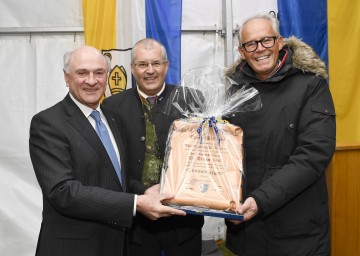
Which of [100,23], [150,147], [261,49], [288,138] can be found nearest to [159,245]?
[150,147]

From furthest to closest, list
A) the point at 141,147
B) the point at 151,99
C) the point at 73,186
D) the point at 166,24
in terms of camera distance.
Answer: the point at 166,24 < the point at 151,99 < the point at 141,147 < the point at 73,186

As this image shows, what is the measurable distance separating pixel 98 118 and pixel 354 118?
320 cm

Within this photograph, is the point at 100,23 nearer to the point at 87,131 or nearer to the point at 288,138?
the point at 87,131

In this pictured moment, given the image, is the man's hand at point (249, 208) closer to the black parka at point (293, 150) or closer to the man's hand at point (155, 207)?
the black parka at point (293, 150)

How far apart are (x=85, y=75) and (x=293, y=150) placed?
1.10 metres

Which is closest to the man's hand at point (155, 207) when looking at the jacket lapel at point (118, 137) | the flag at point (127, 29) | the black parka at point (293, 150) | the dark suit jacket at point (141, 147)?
the jacket lapel at point (118, 137)

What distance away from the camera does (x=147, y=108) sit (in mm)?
2277

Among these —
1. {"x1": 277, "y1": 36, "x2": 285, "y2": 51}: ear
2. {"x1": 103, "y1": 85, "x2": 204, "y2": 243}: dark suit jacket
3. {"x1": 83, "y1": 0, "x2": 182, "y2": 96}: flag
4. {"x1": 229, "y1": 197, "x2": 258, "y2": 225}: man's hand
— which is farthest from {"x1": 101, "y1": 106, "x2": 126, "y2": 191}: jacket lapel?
{"x1": 83, "y1": 0, "x2": 182, "y2": 96}: flag

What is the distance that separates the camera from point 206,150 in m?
1.84

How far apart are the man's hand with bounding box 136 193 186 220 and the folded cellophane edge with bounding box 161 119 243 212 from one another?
5cm

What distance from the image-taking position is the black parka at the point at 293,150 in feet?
6.01

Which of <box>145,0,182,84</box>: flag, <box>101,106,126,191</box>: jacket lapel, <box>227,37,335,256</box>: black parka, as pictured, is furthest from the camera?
<box>145,0,182,84</box>: flag

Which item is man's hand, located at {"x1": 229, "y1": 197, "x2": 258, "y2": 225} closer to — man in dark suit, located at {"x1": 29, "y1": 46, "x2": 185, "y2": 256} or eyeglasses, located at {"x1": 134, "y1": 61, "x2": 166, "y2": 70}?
man in dark suit, located at {"x1": 29, "y1": 46, "x2": 185, "y2": 256}

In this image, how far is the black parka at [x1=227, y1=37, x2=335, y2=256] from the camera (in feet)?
6.01
